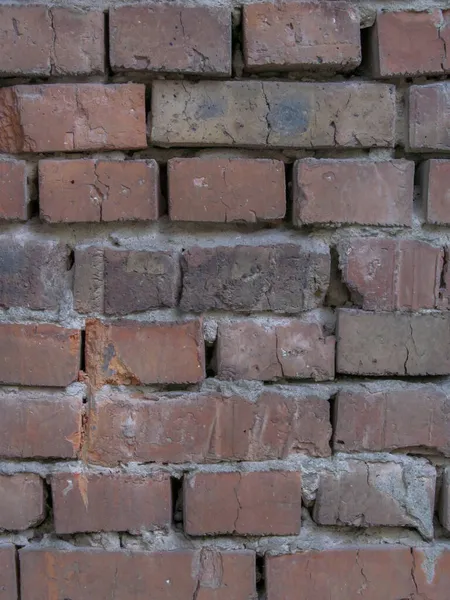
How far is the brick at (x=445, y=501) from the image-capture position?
93 cm

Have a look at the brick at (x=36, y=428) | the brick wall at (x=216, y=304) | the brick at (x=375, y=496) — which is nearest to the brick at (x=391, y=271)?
the brick wall at (x=216, y=304)

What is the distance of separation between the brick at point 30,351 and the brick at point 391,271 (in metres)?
0.43

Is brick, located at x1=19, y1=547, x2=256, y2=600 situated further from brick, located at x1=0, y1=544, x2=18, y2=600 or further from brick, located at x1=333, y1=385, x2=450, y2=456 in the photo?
brick, located at x1=333, y1=385, x2=450, y2=456

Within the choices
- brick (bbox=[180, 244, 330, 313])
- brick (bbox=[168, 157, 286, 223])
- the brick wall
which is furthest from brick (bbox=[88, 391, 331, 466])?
brick (bbox=[168, 157, 286, 223])

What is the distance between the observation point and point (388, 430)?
0.92 meters

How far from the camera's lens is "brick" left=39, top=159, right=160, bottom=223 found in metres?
0.90

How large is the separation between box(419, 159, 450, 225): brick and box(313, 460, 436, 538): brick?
37 centimetres

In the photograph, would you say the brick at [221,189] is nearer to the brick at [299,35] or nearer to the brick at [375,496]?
the brick at [299,35]

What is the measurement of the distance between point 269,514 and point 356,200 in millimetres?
470

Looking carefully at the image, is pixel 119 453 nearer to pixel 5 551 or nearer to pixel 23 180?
pixel 5 551

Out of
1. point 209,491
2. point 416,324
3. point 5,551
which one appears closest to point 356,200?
point 416,324

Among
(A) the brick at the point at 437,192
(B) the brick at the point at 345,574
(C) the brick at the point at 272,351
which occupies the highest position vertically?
(A) the brick at the point at 437,192

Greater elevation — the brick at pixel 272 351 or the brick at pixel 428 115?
the brick at pixel 428 115

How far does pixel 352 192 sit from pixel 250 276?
19 cm
